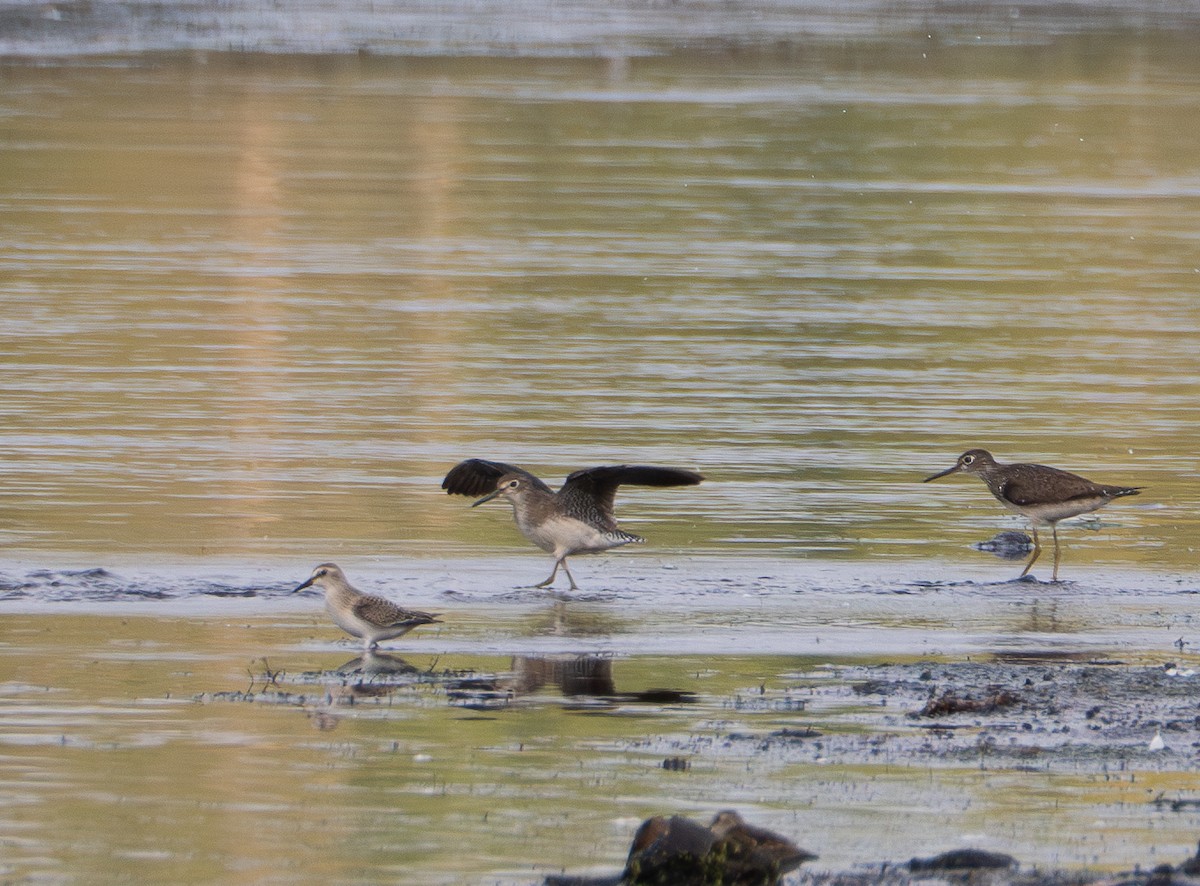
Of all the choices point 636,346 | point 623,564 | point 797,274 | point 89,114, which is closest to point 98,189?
point 89,114

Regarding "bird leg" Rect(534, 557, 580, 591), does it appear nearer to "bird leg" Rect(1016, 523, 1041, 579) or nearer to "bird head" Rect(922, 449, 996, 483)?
"bird head" Rect(922, 449, 996, 483)

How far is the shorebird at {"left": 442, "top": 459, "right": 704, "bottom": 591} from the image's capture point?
12.4m

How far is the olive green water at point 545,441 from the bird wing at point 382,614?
0.64ft

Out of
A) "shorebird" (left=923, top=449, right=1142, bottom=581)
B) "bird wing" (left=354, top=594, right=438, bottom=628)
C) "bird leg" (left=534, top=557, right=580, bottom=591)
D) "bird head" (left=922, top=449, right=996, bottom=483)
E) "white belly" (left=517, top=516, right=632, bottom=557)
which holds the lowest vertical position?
"bird leg" (left=534, top=557, right=580, bottom=591)

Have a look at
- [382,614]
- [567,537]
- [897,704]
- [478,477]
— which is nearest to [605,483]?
[567,537]

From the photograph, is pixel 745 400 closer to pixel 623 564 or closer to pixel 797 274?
pixel 623 564

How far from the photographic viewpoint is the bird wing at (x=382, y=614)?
10.6 meters

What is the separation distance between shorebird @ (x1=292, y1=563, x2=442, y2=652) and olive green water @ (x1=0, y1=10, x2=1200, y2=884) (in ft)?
0.63

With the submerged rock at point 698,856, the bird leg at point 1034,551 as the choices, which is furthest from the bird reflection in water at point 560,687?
the bird leg at point 1034,551

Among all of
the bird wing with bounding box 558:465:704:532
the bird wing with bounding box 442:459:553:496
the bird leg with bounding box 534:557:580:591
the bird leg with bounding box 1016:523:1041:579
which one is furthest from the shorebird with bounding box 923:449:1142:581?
the bird wing with bounding box 442:459:553:496

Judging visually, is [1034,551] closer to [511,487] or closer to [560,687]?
[511,487]

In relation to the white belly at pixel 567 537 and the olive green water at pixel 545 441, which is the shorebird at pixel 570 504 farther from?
the olive green water at pixel 545 441

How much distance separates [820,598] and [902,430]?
4946 millimetres

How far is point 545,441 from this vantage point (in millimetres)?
16078
